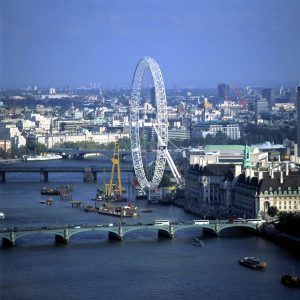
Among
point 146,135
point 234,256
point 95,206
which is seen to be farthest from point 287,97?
point 234,256

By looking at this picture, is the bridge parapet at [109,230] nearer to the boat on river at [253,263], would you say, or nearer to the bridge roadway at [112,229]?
the bridge roadway at [112,229]

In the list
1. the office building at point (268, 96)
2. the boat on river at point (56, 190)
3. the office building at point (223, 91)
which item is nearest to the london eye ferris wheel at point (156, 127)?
the boat on river at point (56, 190)

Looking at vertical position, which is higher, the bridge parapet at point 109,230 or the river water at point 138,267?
the bridge parapet at point 109,230

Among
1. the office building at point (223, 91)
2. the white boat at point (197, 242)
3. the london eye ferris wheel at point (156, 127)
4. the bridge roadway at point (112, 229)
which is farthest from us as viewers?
the office building at point (223, 91)

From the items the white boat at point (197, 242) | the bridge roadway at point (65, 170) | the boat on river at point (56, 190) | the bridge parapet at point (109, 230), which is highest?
the bridge roadway at point (65, 170)

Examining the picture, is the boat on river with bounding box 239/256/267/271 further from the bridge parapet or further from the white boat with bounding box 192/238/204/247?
the bridge parapet

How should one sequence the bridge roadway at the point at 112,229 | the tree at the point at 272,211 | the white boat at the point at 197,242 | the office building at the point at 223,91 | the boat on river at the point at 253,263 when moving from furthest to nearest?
1. the office building at the point at 223,91
2. the tree at the point at 272,211
3. the bridge roadway at the point at 112,229
4. the white boat at the point at 197,242
5. the boat on river at the point at 253,263

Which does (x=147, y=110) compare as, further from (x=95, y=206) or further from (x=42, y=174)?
(x=95, y=206)
